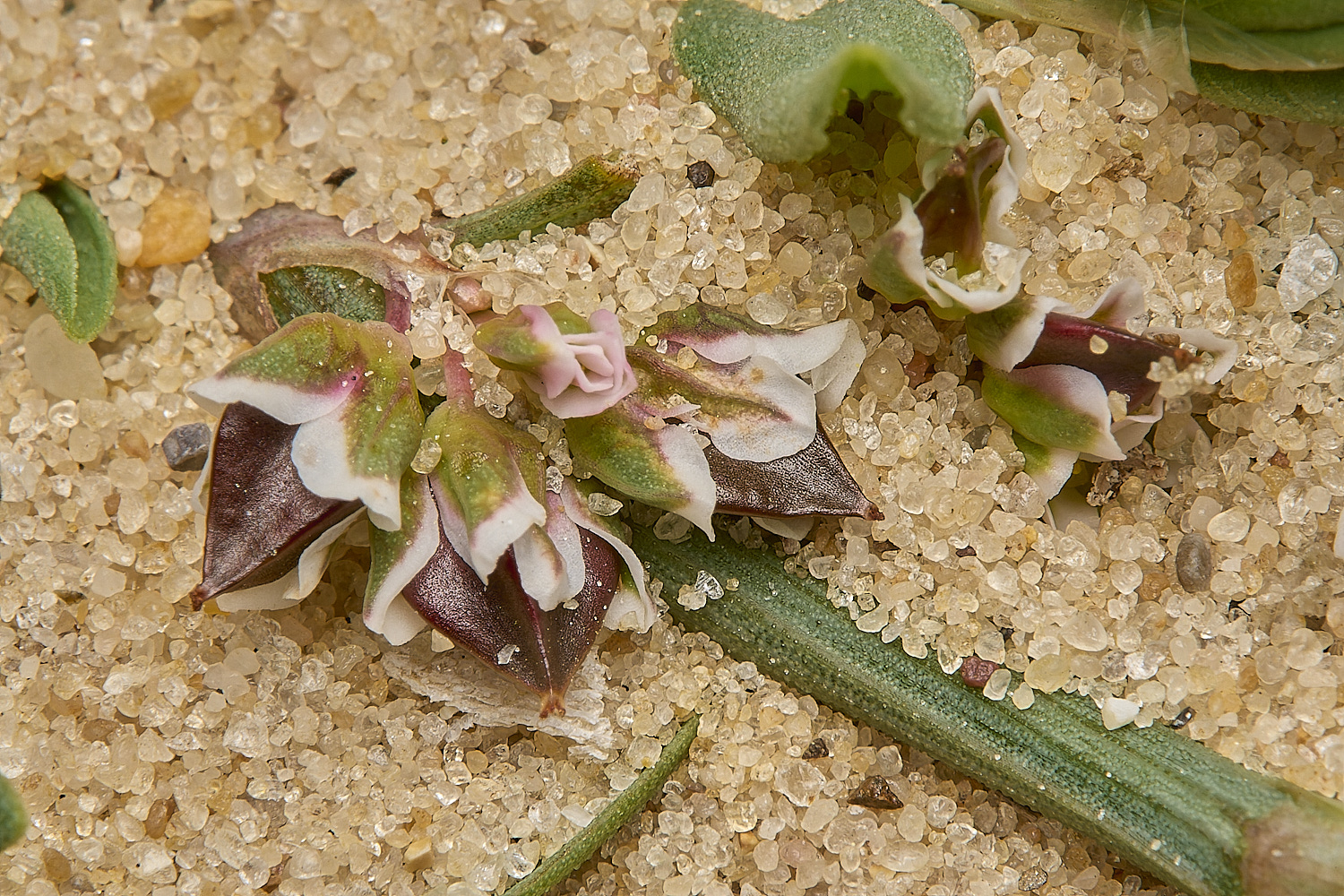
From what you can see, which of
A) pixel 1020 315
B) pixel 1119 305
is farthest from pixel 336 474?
pixel 1119 305

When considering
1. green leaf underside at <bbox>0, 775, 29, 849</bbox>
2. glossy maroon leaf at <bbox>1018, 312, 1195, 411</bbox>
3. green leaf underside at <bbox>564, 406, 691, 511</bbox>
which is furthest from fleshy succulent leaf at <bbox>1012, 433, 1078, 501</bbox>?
green leaf underside at <bbox>0, 775, 29, 849</bbox>

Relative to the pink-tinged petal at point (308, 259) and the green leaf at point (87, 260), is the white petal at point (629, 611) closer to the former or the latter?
the pink-tinged petal at point (308, 259)

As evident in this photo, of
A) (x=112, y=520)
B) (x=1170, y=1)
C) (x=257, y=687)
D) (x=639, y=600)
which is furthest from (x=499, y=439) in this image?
(x=1170, y=1)

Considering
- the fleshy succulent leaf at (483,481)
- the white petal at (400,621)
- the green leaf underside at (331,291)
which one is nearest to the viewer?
the fleshy succulent leaf at (483,481)

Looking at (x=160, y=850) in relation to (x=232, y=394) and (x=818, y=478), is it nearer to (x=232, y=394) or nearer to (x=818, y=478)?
(x=232, y=394)

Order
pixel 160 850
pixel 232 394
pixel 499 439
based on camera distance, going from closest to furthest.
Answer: pixel 232 394, pixel 499 439, pixel 160 850

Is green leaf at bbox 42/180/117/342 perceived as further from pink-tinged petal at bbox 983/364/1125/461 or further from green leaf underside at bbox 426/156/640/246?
pink-tinged petal at bbox 983/364/1125/461

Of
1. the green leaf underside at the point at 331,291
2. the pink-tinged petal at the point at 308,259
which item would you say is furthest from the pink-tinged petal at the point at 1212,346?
the green leaf underside at the point at 331,291
